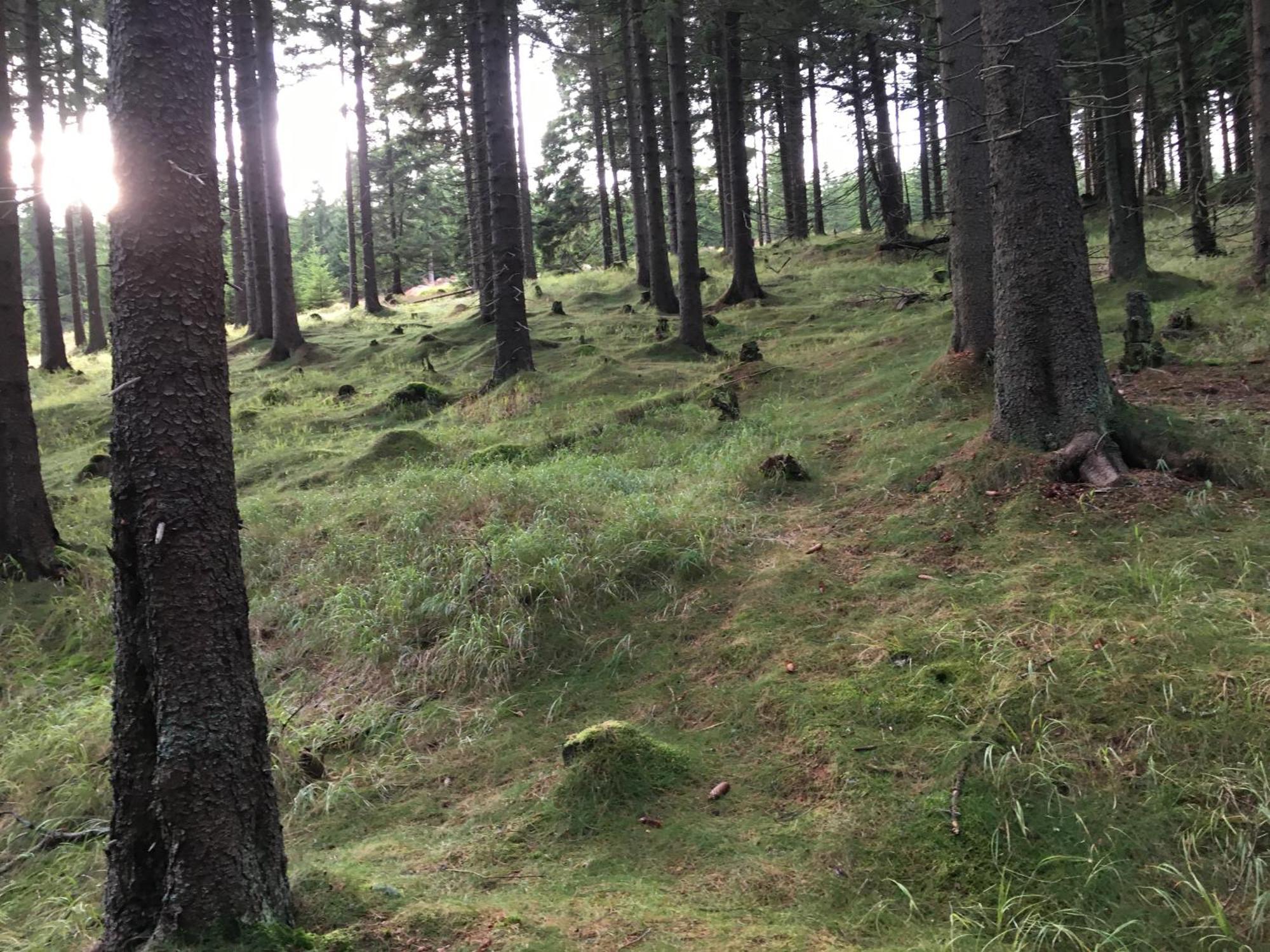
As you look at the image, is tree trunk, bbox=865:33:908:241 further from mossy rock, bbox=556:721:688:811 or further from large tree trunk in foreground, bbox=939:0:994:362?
mossy rock, bbox=556:721:688:811

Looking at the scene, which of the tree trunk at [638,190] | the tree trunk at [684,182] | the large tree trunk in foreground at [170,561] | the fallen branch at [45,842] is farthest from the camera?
the tree trunk at [638,190]

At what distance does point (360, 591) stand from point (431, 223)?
42.4m

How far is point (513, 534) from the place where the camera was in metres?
6.36

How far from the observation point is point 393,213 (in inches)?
1451

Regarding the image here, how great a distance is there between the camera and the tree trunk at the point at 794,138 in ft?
72.2

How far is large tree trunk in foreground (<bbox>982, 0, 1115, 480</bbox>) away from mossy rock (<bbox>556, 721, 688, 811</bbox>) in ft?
11.9

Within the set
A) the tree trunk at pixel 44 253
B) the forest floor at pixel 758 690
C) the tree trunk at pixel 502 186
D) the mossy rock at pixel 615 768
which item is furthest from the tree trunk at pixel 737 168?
the tree trunk at pixel 44 253

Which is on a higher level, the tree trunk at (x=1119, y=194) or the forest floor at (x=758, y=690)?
the tree trunk at (x=1119, y=194)

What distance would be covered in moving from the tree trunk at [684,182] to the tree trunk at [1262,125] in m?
7.75

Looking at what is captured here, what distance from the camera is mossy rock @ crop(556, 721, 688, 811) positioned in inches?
144

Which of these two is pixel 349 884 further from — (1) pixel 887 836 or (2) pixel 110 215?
(2) pixel 110 215

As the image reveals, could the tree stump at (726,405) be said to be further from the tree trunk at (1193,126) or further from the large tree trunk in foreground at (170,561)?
the tree trunk at (1193,126)

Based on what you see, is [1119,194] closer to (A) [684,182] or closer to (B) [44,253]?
(A) [684,182]

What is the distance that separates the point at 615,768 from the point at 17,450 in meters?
6.97
